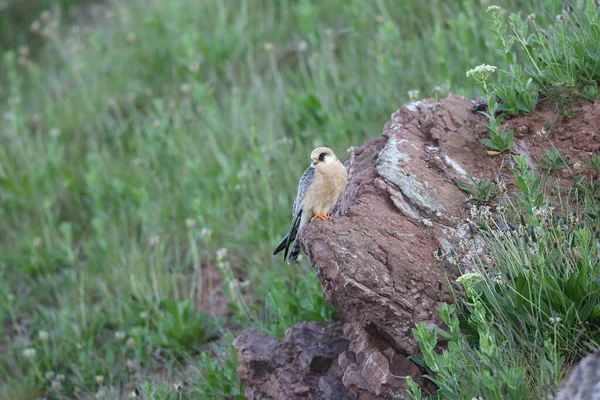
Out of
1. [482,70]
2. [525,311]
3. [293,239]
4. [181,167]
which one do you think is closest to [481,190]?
[482,70]

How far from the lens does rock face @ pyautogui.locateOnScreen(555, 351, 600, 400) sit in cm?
283

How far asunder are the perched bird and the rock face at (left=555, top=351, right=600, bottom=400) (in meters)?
1.82

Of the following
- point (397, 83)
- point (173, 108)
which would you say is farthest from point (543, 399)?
point (173, 108)

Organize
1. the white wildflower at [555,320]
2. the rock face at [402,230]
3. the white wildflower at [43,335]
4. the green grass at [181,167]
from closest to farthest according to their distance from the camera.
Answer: the white wildflower at [555,320], the rock face at [402,230], the green grass at [181,167], the white wildflower at [43,335]

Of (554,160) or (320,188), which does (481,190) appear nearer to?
(554,160)

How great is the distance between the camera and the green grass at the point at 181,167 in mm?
6121

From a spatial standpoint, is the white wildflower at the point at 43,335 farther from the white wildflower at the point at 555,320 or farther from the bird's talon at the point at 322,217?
the white wildflower at the point at 555,320

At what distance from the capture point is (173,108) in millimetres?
8867

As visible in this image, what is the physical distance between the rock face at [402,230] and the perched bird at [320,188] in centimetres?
9

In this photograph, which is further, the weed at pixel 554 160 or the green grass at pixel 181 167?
the green grass at pixel 181 167

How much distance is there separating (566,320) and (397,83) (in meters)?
3.87

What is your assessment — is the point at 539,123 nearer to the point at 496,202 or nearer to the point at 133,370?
the point at 496,202

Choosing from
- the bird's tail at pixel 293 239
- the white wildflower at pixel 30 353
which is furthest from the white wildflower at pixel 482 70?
the white wildflower at pixel 30 353

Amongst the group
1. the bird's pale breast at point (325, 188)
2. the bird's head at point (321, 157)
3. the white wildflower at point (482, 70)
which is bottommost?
the bird's pale breast at point (325, 188)
